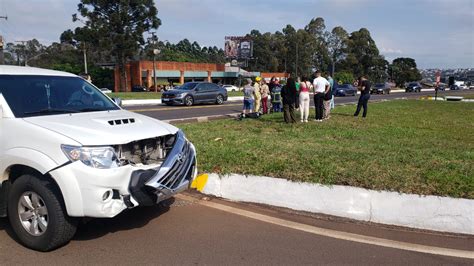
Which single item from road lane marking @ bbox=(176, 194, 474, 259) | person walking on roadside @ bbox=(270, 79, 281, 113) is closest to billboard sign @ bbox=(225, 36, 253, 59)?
person walking on roadside @ bbox=(270, 79, 281, 113)

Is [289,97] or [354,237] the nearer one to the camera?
[354,237]

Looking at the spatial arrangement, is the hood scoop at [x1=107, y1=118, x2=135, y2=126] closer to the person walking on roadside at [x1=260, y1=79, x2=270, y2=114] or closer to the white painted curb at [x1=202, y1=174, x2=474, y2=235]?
the white painted curb at [x1=202, y1=174, x2=474, y2=235]

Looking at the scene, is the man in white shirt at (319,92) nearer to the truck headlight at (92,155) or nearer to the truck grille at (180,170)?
the truck grille at (180,170)

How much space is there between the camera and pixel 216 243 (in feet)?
14.5

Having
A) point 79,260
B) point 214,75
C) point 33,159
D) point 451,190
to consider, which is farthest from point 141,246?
point 214,75

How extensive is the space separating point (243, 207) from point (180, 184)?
136cm

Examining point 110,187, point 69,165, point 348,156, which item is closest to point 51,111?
point 69,165

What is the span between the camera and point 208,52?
146 m

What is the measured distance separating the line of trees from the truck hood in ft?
161

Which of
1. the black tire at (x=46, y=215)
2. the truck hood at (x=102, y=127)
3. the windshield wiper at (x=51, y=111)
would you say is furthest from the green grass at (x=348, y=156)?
the black tire at (x=46, y=215)

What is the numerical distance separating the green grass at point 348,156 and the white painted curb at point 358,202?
158 mm

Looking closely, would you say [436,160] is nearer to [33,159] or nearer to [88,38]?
[33,159]

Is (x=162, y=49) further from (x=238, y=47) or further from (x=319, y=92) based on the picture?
(x=319, y=92)

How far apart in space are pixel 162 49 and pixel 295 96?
90.9 meters
